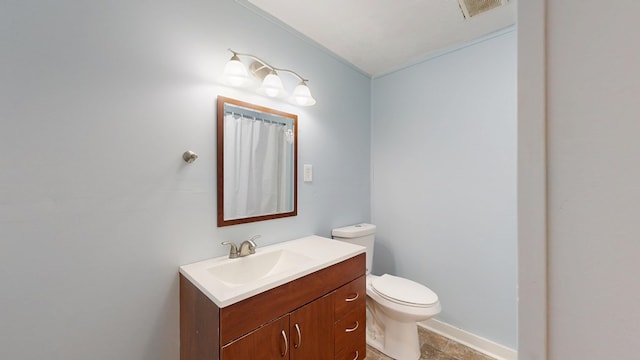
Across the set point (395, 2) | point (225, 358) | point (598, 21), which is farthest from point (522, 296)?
point (395, 2)

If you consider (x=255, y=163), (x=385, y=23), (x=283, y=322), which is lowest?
(x=283, y=322)

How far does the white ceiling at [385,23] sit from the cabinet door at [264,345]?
5.60 ft

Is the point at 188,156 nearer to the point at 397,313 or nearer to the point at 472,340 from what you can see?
the point at 397,313

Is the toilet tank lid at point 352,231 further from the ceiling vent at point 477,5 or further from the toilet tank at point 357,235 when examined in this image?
the ceiling vent at point 477,5

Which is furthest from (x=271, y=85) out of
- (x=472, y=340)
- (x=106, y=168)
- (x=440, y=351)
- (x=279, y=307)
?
(x=472, y=340)

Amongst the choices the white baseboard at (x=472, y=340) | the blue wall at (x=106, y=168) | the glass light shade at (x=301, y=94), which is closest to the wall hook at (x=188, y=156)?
the blue wall at (x=106, y=168)

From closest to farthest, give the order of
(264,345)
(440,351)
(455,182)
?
(264,345), (440,351), (455,182)

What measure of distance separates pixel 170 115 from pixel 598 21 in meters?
1.36

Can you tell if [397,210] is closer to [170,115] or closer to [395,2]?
[395,2]

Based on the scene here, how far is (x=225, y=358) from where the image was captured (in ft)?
2.76

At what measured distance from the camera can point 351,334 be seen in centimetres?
136

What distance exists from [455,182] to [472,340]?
119 centimetres

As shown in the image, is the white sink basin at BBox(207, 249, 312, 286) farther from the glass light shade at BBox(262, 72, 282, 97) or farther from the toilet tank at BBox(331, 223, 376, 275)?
the glass light shade at BBox(262, 72, 282, 97)

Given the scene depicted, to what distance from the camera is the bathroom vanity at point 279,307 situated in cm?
88
